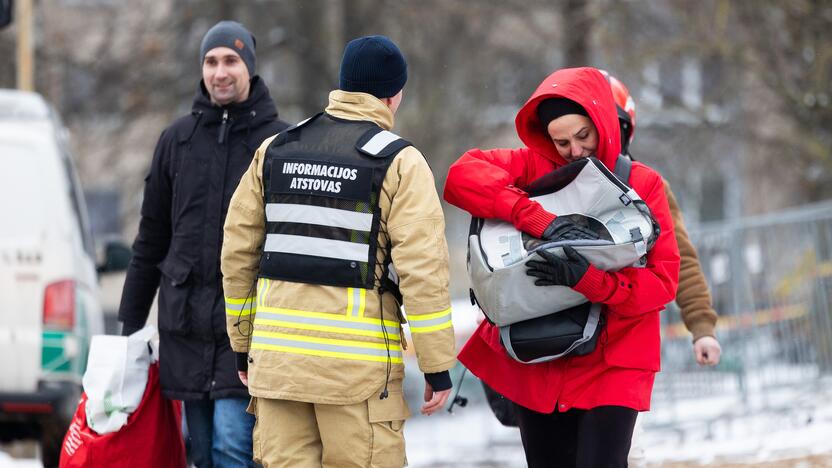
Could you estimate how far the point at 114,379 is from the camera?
458 centimetres

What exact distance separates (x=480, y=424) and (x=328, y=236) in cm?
770

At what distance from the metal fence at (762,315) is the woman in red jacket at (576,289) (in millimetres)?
5835

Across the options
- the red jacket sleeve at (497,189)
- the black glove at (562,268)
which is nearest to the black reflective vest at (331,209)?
the red jacket sleeve at (497,189)

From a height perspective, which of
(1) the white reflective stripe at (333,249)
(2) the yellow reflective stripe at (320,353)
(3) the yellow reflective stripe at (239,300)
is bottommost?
(2) the yellow reflective stripe at (320,353)

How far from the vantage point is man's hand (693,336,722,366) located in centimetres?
489

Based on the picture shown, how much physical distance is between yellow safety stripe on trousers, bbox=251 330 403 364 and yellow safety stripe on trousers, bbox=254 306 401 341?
3 centimetres

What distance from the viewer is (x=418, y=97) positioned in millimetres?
21719

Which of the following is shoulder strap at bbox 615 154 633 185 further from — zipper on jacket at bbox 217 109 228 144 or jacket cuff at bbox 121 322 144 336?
jacket cuff at bbox 121 322 144 336

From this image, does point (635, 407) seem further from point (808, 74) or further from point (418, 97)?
point (418, 97)

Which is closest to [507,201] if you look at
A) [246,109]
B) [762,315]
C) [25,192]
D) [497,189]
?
[497,189]

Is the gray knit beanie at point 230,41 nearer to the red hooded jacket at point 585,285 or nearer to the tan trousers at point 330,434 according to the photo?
the red hooded jacket at point 585,285

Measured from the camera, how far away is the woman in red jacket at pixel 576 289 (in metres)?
3.97

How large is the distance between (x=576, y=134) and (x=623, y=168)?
0.19 meters

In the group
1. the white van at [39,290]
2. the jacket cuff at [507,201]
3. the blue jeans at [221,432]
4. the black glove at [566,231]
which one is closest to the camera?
the black glove at [566,231]
